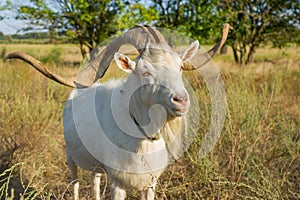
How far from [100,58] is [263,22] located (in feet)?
47.1

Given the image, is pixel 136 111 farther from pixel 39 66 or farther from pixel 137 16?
pixel 137 16

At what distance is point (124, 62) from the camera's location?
241 cm

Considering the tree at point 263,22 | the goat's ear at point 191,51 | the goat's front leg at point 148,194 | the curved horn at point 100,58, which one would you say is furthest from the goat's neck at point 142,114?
the tree at point 263,22

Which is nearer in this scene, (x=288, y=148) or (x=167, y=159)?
(x=167, y=159)

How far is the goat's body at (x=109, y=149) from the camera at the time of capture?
254 cm

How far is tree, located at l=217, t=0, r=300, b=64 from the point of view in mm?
14703

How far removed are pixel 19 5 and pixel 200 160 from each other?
1312cm

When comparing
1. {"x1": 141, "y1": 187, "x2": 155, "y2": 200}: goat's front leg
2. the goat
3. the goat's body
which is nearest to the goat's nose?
the goat

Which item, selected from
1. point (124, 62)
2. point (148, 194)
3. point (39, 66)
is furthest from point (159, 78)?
point (148, 194)

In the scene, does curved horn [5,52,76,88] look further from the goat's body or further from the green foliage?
the green foliage

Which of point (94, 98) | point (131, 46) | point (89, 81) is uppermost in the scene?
point (131, 46)

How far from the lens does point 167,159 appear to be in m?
2.81

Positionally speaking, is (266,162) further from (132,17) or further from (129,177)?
(132,17)

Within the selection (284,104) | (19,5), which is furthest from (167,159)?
(19,5)
